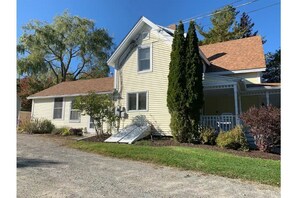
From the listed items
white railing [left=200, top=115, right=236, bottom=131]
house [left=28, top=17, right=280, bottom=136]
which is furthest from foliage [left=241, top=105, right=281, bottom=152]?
white railing [left=200, top=115, right=236, bottom=131]

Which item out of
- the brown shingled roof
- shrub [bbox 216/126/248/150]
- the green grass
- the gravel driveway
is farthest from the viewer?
the brown shingled roof

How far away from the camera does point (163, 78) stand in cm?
1343

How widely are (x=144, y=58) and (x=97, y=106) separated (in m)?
3.63

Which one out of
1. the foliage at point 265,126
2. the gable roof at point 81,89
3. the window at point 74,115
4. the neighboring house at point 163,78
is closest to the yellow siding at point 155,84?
the neighboring house at point 163,78

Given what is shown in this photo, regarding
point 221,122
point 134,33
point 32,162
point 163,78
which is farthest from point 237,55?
point 32,162

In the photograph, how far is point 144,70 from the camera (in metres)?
14.2

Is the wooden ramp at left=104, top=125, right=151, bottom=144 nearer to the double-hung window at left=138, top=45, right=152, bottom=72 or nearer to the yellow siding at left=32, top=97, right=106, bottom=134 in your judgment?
the double-hung window at left=138, top=45, right=152, bottom=72

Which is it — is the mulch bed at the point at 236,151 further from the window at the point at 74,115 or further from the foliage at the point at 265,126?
the window at the point at 74,115

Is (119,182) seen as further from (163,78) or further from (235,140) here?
(163,78)

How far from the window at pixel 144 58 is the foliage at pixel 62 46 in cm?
1763

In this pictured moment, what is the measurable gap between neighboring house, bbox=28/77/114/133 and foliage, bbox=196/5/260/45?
731 inches

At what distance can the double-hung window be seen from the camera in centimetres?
1421

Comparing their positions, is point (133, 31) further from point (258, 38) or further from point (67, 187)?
point (67, 187)
